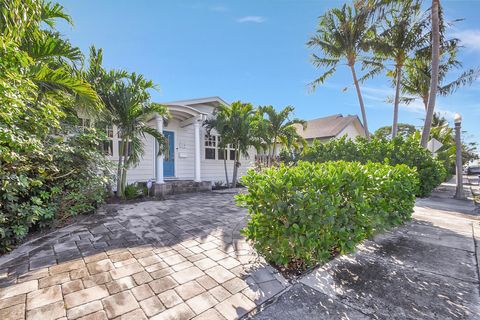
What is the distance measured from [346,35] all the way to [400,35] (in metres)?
2.56

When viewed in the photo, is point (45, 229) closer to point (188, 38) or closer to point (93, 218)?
point (93, 218)

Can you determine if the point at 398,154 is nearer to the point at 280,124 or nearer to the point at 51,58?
the point at 280,124

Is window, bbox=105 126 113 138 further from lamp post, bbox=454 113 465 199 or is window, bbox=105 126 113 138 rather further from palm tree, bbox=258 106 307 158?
lamp post, bbox=454 113 465 199

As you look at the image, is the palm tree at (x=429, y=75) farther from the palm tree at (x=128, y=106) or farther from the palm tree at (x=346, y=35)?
the palm tree at (x=128, y=106)

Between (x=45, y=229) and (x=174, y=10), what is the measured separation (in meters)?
6.61

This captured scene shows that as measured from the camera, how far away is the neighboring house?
1741cm

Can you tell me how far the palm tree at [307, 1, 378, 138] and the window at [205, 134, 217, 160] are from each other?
7.73 m

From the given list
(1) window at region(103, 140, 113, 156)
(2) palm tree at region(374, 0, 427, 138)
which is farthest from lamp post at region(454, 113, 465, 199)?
(1) window at region(103, 140, 113, 156)

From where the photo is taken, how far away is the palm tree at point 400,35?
958 centimetres

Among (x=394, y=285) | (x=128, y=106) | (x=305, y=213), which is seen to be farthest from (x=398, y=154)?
(x=128, y=106)

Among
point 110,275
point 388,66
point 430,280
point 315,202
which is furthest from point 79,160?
point 388,66

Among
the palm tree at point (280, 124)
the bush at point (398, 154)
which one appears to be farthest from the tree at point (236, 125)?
the bush at point (398, 154)

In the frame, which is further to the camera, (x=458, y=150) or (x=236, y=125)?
(x=236, y=125)

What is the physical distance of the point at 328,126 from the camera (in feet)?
62.7
